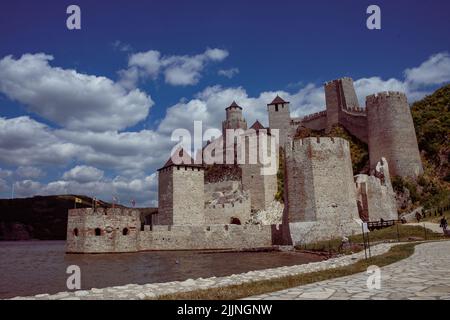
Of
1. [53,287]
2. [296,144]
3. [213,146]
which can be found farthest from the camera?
[213,146]

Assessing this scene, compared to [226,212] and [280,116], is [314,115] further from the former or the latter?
[226,212]

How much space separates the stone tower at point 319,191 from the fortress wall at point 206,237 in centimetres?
581

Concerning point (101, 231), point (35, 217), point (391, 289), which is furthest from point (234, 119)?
point (35, 217)

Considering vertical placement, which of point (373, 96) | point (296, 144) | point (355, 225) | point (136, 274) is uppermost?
point (373, 96)

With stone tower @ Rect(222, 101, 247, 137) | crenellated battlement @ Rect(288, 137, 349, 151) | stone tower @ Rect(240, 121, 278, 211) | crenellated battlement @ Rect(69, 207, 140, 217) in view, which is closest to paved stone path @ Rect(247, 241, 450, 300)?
crenellated battlement @ Rect(288, 137, 349, 151)

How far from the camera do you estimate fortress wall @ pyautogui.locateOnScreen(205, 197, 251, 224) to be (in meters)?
37.9

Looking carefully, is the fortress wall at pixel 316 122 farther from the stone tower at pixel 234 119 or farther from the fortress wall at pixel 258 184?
the stone tower at pixel 234 119

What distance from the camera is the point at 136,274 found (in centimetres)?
1530

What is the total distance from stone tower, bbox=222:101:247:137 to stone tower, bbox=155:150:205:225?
2544cm
